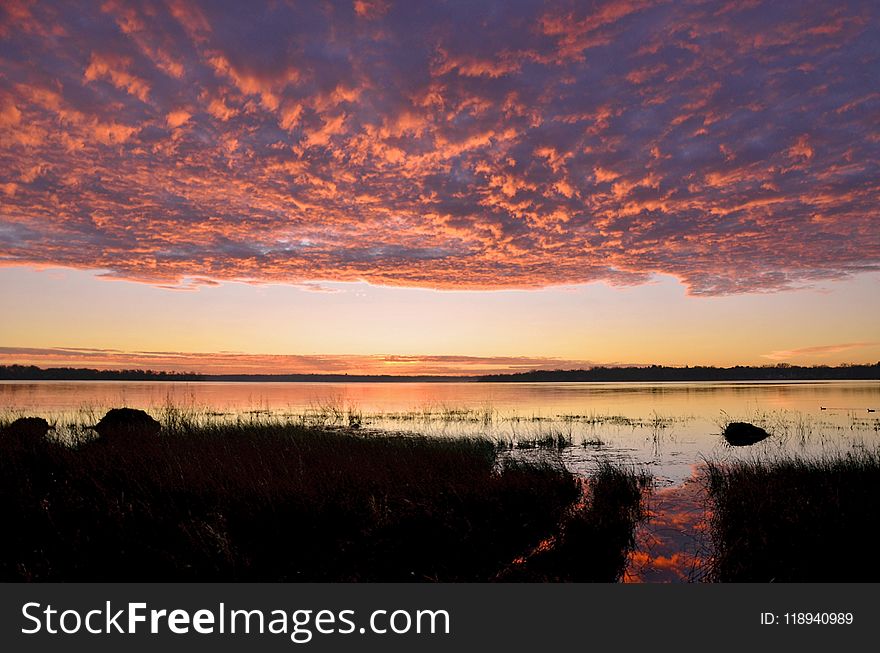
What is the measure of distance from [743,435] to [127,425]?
3112cm

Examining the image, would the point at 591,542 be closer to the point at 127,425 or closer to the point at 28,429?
the point at 127,425

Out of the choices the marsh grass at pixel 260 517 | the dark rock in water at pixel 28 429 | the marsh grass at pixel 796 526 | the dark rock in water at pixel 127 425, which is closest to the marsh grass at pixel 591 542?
the marsh grass at pixel 260 517

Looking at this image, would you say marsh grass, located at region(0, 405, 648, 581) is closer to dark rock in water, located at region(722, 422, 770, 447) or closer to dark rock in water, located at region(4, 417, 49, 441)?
dark rock in water, located at region(4, 417, 49, 441)

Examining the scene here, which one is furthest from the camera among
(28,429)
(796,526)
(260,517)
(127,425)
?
(127,425)

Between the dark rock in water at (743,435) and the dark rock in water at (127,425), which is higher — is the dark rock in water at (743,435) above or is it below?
below

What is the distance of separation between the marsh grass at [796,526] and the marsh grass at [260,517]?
246cm

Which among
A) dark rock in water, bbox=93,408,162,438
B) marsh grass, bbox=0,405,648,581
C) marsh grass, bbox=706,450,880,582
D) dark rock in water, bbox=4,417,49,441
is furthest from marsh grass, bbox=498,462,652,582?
dark rock in water, bbox=4,417,49,441

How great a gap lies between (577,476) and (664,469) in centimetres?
456

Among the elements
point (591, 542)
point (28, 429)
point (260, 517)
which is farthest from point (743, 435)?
point (28, 429)

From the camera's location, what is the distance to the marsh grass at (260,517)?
7992mm

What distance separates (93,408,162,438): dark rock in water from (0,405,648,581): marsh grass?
5.71 metres

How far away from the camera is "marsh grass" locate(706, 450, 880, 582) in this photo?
334 inches

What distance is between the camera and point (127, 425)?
78.0 feet

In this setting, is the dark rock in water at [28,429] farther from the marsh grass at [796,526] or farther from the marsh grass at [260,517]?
the marsh grass at [796,526]
